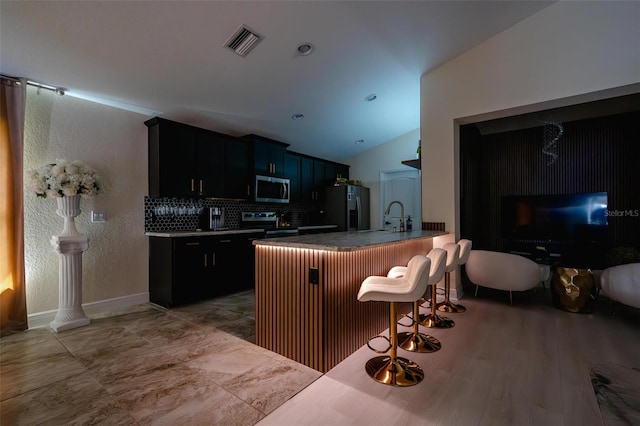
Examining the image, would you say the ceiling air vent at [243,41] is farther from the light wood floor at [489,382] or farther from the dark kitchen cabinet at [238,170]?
the light wood floor at [489,382]

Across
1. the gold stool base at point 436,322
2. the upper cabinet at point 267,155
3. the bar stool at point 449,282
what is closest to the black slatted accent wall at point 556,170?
the bar stool at point 449,282

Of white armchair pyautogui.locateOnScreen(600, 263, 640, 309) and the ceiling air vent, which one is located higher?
the ceiling air vent

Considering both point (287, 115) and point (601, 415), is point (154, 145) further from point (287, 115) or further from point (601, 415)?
point (601, 415)

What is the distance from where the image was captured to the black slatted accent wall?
3957 millimetres

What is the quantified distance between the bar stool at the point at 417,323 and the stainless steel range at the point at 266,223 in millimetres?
2876

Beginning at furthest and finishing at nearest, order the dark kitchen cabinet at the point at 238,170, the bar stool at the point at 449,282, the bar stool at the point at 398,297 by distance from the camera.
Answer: the dark kitchen cabinet at the point at 238,170
the bar stool at the point at 449,282
the bar stool at the point at 398,297

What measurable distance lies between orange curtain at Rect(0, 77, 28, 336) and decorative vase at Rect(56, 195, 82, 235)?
313mm

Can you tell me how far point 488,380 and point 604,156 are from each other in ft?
14.0

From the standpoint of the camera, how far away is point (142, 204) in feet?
12.5

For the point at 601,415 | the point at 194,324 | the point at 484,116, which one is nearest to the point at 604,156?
the point at 484,116

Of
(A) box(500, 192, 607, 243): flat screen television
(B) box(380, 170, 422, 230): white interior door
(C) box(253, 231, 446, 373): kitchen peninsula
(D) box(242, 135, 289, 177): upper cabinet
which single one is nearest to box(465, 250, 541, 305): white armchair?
(A) box(500, 192, 607, 243): flat screen television

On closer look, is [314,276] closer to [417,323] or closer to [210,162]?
[417,323]

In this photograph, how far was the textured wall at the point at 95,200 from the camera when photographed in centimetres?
301

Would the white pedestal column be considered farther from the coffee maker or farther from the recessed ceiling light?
the recessed ceiling light
